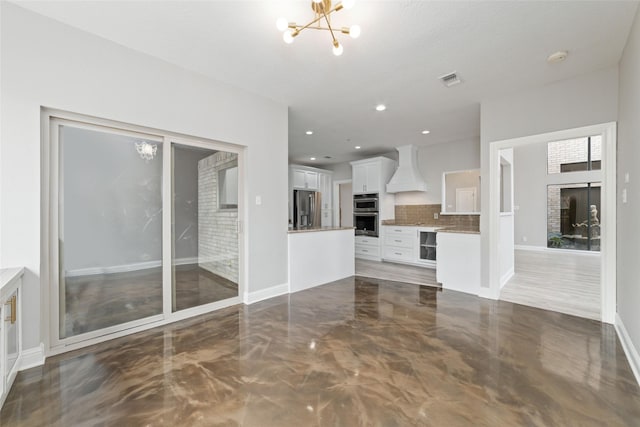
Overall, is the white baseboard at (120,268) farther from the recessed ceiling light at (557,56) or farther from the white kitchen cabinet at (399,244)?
the white kitchen cabinet at (399,244)

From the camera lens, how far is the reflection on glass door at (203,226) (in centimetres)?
308

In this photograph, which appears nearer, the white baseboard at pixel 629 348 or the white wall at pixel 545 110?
the white baseboard at pixel 629 348

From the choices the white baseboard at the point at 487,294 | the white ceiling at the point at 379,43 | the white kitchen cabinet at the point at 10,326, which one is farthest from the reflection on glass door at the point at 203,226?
the white baseboard at the point at 487,294

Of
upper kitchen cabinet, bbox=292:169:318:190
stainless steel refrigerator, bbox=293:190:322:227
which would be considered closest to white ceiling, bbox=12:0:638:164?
upper kitchen cabinet, bbox=292:169:318:190

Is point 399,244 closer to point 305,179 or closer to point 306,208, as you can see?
point 306,208

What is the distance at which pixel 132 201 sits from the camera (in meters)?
2.76

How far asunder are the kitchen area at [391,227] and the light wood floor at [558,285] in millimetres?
854

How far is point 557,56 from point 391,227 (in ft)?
13.8

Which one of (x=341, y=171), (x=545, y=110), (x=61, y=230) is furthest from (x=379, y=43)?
(x=341, y=171)

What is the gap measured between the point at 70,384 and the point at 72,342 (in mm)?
658

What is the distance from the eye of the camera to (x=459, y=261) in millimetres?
4059

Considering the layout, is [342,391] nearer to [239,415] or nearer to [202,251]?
[239,415]

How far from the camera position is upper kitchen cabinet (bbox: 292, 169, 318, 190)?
7.62m

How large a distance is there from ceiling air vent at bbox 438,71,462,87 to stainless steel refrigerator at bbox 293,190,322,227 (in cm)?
504
